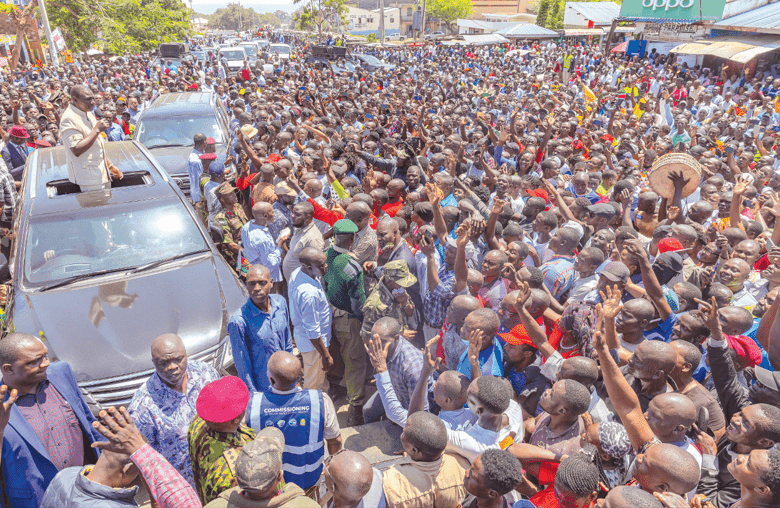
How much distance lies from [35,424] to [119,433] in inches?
35.9

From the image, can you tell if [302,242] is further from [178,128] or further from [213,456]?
[178,128]

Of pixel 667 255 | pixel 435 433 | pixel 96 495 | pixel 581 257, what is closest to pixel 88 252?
pixel 96 495

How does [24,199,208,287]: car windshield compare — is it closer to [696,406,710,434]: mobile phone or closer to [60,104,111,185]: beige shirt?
[60,104,111,185]: beige shirt

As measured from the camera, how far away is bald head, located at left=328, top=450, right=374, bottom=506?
6.92 ft

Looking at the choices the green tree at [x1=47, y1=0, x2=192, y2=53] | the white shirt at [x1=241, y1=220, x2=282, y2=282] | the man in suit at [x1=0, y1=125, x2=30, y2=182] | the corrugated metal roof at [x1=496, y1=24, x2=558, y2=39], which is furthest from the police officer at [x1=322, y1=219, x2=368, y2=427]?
the corrugated metal roof at [x1=496, y1=24, x2=558, y2=39]

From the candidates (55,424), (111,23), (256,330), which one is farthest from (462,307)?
(111,23)

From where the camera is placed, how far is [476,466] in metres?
2.22

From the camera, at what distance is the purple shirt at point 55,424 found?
266 centimetres

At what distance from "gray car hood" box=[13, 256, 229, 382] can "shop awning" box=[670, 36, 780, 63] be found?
21124mm

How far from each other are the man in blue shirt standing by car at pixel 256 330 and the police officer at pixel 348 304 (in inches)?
24.7

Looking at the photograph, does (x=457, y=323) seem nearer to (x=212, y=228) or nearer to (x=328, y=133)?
(x=212, y=228)

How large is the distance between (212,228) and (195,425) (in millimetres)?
3729

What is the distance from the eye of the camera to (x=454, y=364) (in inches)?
145

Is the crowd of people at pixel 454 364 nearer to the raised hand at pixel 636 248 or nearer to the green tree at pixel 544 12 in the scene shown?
the raised hand at pixel 636 248
